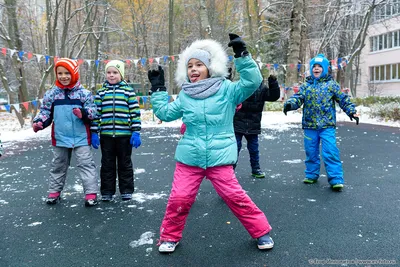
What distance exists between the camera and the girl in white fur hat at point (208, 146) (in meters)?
2.85

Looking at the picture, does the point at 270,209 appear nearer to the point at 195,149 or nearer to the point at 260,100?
the point at 195,149

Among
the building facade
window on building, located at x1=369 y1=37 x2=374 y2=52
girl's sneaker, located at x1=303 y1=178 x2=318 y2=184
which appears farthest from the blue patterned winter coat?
window on building, located at x1=369 y1=37 x2=374 y2=52

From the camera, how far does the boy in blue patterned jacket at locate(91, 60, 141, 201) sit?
4.19 m

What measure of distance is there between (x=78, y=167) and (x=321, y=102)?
327 centimetres

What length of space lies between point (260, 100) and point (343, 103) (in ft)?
3.71

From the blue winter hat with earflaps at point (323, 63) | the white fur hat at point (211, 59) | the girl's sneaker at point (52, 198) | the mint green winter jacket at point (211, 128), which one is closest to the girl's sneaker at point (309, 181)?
the blue winter hat with earflaps at point (323, 63)

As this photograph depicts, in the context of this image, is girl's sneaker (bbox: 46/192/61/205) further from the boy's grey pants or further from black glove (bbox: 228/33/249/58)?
black glove (bbox: 228/33/249/58)

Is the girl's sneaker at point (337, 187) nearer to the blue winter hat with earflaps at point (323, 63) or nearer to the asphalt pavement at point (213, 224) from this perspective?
the asphalt pavement at point (213, 224)

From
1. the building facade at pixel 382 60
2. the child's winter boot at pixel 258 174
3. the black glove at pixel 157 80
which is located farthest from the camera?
the building facade at pixel 382 60

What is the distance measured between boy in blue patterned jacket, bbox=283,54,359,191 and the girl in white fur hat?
1893 mm

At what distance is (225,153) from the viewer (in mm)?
2877

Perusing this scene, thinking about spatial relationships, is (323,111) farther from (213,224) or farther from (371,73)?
(371,73)

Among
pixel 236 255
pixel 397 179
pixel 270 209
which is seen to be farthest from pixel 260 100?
pixel 236 255

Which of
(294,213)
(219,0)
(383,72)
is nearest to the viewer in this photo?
(294,213)
